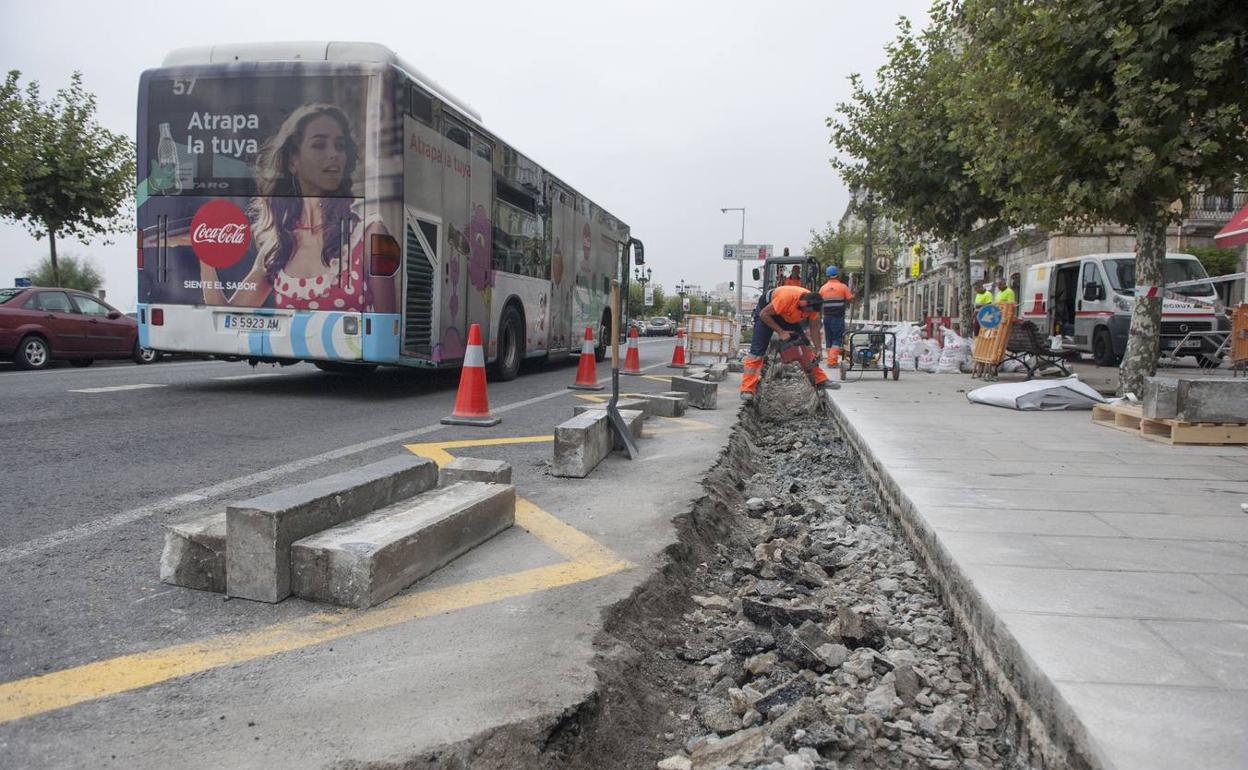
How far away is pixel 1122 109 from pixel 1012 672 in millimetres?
7319

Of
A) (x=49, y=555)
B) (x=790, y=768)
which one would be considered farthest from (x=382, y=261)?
(x=790, y=768)

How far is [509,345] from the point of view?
37.9 feet

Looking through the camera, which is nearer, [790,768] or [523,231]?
[790,768]

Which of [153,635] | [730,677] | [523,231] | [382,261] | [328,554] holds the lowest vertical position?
[730,677]

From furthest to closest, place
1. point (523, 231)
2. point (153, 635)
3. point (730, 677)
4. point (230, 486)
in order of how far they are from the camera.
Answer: point (523, 231), point (230, 486), point (730, 677), point (153, 635)

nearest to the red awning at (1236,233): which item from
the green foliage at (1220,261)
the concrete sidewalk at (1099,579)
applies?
the concrete sidewalk at (1099,579)

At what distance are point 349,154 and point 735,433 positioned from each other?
4.53m

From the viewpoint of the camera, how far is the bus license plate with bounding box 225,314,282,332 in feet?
26.8

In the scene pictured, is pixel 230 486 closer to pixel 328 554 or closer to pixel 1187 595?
pixel 328 554

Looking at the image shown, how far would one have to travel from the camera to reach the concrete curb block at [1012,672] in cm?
190

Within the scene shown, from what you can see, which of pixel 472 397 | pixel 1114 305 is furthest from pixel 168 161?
pixel 1114 305

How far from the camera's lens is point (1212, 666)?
2203 mm

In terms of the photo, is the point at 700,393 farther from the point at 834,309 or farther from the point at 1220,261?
the point at 1220,261

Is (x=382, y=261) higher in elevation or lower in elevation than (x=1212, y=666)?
higher
